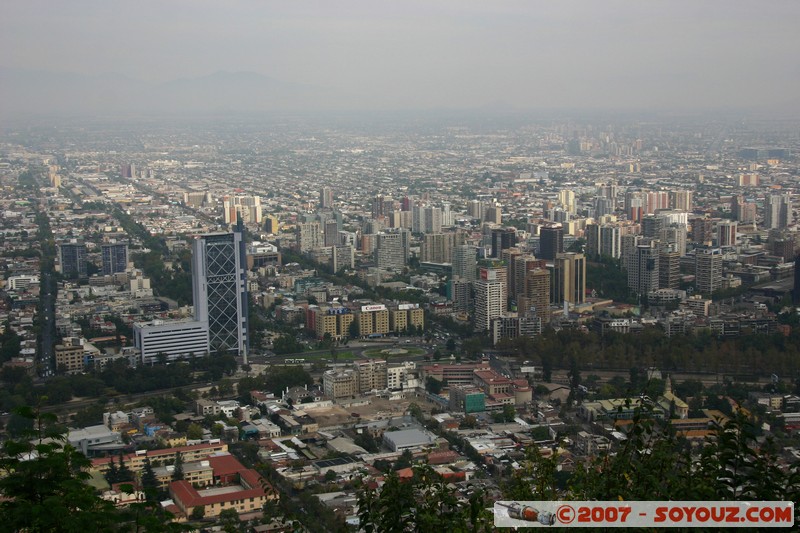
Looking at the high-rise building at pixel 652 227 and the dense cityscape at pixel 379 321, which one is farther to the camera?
the high-rise building at pixel 652 227

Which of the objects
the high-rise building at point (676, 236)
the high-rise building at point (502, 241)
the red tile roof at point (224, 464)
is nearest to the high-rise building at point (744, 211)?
the high-rise building at point (676, 236)

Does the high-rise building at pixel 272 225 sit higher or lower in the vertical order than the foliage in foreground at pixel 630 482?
lower

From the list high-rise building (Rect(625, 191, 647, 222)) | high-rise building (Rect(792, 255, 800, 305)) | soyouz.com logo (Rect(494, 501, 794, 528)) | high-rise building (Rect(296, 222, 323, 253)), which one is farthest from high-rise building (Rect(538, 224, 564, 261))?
soyouz.com logo (Rect(494, 501, 794, 528))

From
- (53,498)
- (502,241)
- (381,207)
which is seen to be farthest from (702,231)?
(53,498)

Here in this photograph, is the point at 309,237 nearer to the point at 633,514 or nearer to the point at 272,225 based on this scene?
the point at 272,225

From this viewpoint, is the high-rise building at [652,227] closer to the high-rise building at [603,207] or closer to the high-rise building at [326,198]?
the high-rise building at [603,207]

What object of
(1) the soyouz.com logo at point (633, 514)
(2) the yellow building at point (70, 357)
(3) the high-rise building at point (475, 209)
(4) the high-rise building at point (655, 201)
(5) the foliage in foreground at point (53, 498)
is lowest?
(2) the yellow building at point (70, 357)

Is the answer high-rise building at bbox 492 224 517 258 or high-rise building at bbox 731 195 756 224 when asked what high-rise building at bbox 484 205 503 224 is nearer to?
high-rise building at bbox 731 195 756 224

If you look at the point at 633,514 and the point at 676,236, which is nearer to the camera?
the point at 633,514

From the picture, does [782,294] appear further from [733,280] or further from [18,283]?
[18,283]
